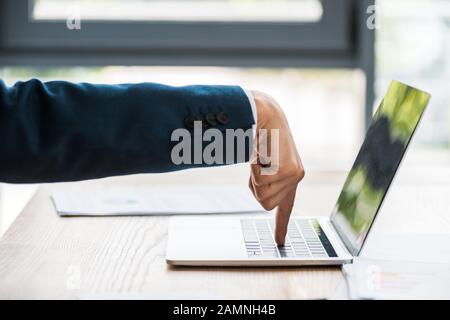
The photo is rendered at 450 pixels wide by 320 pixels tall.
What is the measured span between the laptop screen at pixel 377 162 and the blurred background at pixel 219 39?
103cm

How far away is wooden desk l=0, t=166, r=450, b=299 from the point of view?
89 centimetres

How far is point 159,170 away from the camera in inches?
38.4

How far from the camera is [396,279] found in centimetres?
94

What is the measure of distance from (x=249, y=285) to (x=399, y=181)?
0.86 m

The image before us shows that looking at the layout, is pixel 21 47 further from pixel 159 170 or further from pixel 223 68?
pixel 159 170

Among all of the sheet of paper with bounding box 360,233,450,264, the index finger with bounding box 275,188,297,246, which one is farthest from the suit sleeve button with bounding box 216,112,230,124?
the sheet of paper with bounding box 360,233,450,264

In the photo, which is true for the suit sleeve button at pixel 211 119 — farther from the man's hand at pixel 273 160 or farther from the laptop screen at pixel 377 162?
the laptop screen at pixel 377 162

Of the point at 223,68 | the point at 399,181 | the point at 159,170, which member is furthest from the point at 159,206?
the point at 223,68

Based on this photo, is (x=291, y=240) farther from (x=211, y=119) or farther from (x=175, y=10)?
(x=175, y=10)

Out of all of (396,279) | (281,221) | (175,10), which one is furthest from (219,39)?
(396,279)

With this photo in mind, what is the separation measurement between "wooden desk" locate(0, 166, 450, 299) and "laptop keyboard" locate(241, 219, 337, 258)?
5 centimetres

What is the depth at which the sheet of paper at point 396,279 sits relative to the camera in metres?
0.88

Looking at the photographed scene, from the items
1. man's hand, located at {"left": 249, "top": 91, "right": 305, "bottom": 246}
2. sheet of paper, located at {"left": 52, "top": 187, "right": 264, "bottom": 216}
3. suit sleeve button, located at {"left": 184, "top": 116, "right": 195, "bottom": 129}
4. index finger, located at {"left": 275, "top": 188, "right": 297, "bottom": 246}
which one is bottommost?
sheet of paper, located at {"left": 52, "top": 187, "right": 264, "bottom": 216}

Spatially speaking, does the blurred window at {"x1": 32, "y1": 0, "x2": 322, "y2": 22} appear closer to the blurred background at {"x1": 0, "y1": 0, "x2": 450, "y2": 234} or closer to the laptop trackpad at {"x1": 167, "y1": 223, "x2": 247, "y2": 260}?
the blurred background at {"x1": 0, "y1": 0, "x2": 450, "y2": 234}
